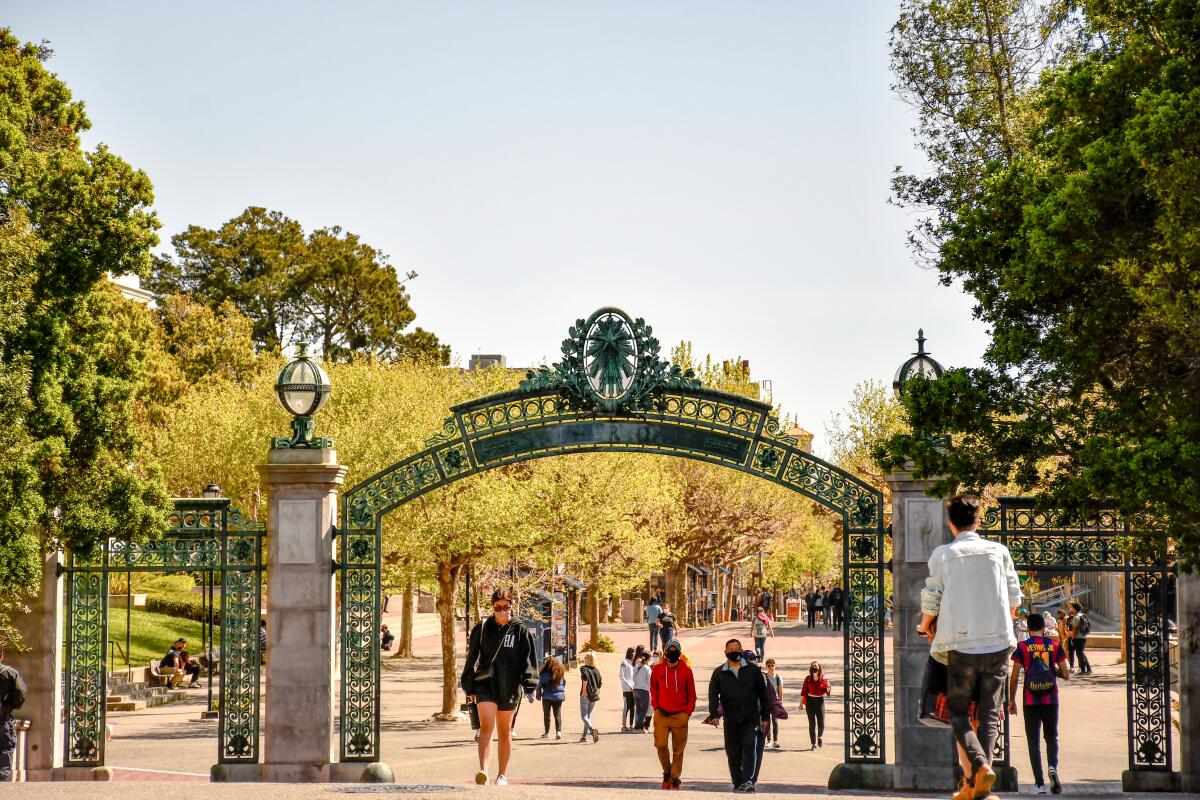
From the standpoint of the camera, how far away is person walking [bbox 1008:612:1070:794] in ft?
47.4

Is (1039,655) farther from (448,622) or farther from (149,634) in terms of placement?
(149,634)

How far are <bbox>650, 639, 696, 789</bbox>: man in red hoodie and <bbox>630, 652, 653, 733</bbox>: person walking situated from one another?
893 centimetres

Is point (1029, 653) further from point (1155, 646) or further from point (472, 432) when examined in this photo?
point (472, 432)

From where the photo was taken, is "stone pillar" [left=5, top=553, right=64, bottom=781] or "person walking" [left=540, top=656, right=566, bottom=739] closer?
"stone pillar" [left=5, top=553, right=64, bottom=781]

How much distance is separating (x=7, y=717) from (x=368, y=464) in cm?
1331

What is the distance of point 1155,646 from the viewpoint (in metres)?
14.9

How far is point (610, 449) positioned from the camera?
52.2ft

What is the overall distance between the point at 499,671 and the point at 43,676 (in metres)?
5.86

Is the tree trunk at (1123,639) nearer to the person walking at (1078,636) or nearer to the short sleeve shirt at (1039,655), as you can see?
the short sleeve shirt at (1039,655)

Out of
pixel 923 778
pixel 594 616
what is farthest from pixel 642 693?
pixel 594 616

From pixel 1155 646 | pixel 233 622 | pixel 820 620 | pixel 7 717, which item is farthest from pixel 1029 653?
pixel 820 620

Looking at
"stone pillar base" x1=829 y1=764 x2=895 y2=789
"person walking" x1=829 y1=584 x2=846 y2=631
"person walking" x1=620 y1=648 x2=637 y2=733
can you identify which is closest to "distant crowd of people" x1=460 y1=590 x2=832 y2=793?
"stone pillar base" x1=829 y1=764 x2=895 y2=789

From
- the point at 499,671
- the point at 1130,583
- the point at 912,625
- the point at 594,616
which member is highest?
the point at 1130,583

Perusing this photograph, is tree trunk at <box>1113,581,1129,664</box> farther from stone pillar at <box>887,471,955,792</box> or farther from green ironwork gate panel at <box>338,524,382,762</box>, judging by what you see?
green ironwork gate panel at <box>338,524,382,762</box>
